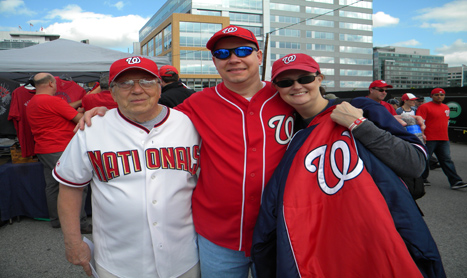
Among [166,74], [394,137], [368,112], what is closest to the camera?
[394,137]

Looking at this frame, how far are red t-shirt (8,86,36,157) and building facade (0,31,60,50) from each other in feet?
173

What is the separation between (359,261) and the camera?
1.37m

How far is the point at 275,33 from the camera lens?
69.5m

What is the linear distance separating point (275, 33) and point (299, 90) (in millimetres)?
72337

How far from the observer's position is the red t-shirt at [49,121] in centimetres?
422

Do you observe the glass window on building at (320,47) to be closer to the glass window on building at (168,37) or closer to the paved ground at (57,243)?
the glass window on building at (168,37)

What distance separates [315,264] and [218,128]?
88 centimetres

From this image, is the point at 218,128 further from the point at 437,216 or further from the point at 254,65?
the point at 437,216

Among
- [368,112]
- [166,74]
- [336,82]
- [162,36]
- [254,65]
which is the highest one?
[162,36]

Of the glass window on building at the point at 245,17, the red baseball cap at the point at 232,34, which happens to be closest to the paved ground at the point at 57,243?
the red baseball cap at the point at 232,34

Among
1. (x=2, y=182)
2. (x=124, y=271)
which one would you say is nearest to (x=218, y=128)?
(x=124, y=271)

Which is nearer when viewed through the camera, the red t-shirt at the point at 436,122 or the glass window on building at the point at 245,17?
the red t-shirt at the point at 436,122

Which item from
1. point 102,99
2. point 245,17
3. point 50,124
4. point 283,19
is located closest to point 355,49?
point 283,19

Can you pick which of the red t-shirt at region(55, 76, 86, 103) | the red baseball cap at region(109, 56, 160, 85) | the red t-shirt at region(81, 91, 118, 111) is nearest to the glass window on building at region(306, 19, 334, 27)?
the red t-shirt at region(55, 76, 86, 103)
